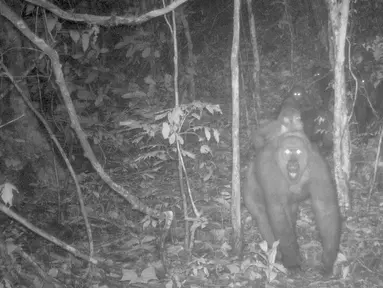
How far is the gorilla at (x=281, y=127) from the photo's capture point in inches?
202

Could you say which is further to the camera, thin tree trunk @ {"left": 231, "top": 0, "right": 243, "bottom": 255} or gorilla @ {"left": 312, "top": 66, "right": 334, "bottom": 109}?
gorilla @ {"left": 312, "top": 66, "right": 334, "bottom": 109}

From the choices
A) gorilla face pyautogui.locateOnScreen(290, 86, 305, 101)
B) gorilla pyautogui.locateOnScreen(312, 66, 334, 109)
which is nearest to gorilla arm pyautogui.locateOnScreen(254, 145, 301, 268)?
gorilla face pyautogui.locateOnScreen(290, 86, 305, 101)

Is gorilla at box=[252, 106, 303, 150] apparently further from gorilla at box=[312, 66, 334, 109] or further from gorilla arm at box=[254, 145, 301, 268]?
gorilla at box=[312, 66, 334, 109]

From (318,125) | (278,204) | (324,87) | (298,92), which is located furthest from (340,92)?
(324,87)

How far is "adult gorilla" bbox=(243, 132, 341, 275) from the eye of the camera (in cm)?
458

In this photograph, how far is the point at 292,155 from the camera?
4.82 meters

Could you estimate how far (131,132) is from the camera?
28.6 ft

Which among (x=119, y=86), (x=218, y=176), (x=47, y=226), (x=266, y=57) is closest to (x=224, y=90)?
(x=266, y=57)

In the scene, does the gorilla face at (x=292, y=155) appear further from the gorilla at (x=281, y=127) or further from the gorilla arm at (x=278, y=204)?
the gorilla at (x=281, y=127)

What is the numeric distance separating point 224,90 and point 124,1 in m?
3.86

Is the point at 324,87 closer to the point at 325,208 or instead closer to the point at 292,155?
the point at 292,155

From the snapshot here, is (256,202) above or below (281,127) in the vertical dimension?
below

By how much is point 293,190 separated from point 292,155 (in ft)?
1.19

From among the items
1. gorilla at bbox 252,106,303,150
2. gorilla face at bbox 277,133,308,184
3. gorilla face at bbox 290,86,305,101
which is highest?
gorilla face at bbox 290,86,305,101
